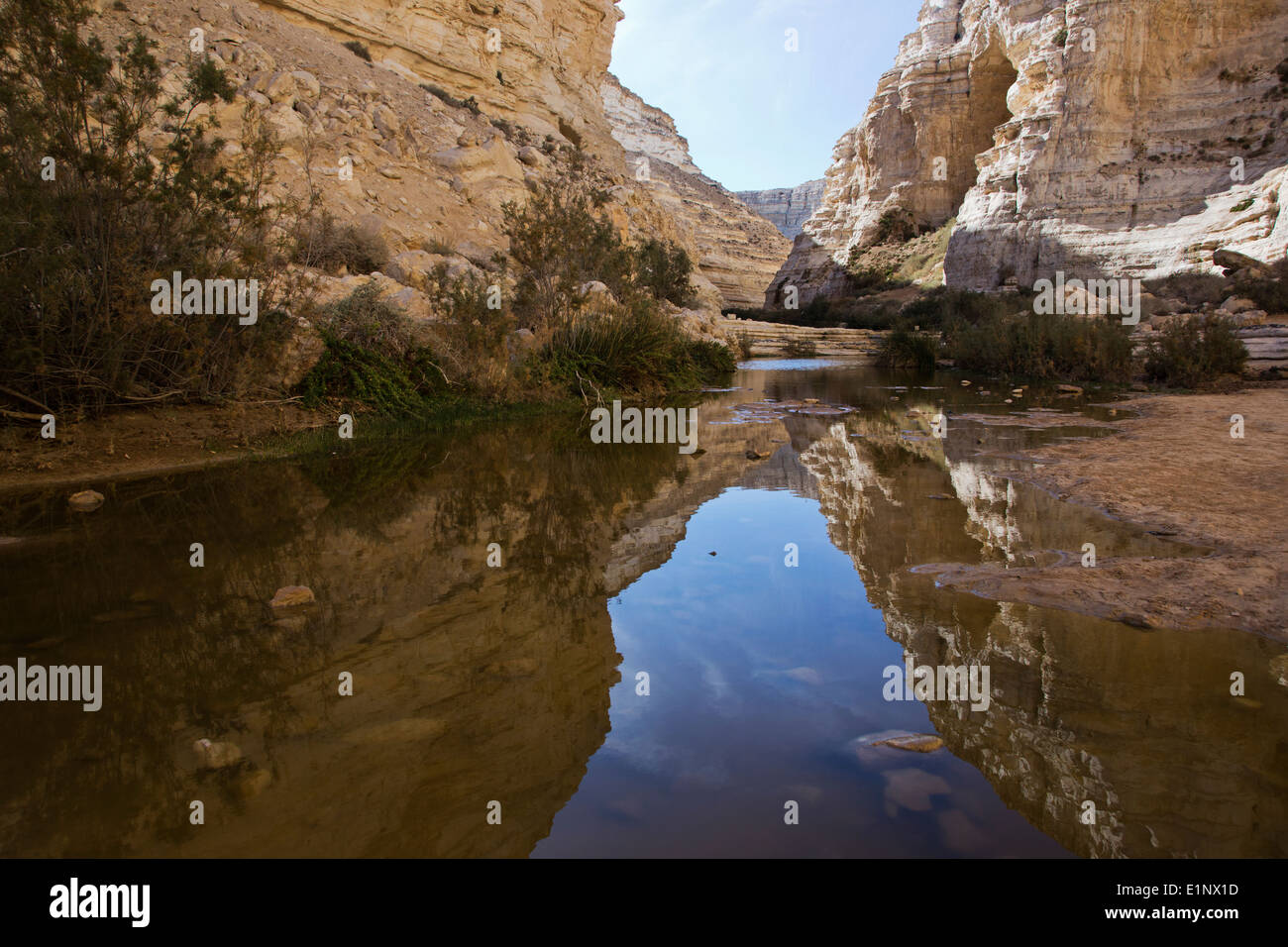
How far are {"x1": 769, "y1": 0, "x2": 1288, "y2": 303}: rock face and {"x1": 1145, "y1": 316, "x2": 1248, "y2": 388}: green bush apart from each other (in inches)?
534

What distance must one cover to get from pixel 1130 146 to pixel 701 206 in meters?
56.4

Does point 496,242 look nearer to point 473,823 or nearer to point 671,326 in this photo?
point 671,326

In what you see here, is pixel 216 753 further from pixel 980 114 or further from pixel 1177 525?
pixel 980 114

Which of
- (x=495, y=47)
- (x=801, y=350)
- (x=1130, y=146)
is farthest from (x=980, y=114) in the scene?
(x=495, y=47)

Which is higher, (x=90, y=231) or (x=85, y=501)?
(x=90, y=231)

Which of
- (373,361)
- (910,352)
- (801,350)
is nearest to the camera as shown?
(373,361)

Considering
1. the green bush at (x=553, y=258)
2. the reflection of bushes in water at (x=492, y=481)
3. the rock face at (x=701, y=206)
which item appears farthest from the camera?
the rock face at (x=701, y=206)

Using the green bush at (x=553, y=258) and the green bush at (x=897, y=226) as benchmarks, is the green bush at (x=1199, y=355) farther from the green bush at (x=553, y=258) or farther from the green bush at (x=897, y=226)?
the green bush at (x=897, y=226)

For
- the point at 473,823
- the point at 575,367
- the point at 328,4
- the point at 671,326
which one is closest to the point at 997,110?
the point at 328,4

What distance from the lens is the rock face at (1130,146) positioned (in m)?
27.0

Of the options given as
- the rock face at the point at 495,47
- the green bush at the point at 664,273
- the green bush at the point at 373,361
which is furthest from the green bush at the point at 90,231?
the rock face at the point at 495,47

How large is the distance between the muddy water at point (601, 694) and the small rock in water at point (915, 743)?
27mm

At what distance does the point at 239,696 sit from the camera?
226 cm

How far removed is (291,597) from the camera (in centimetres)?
300
